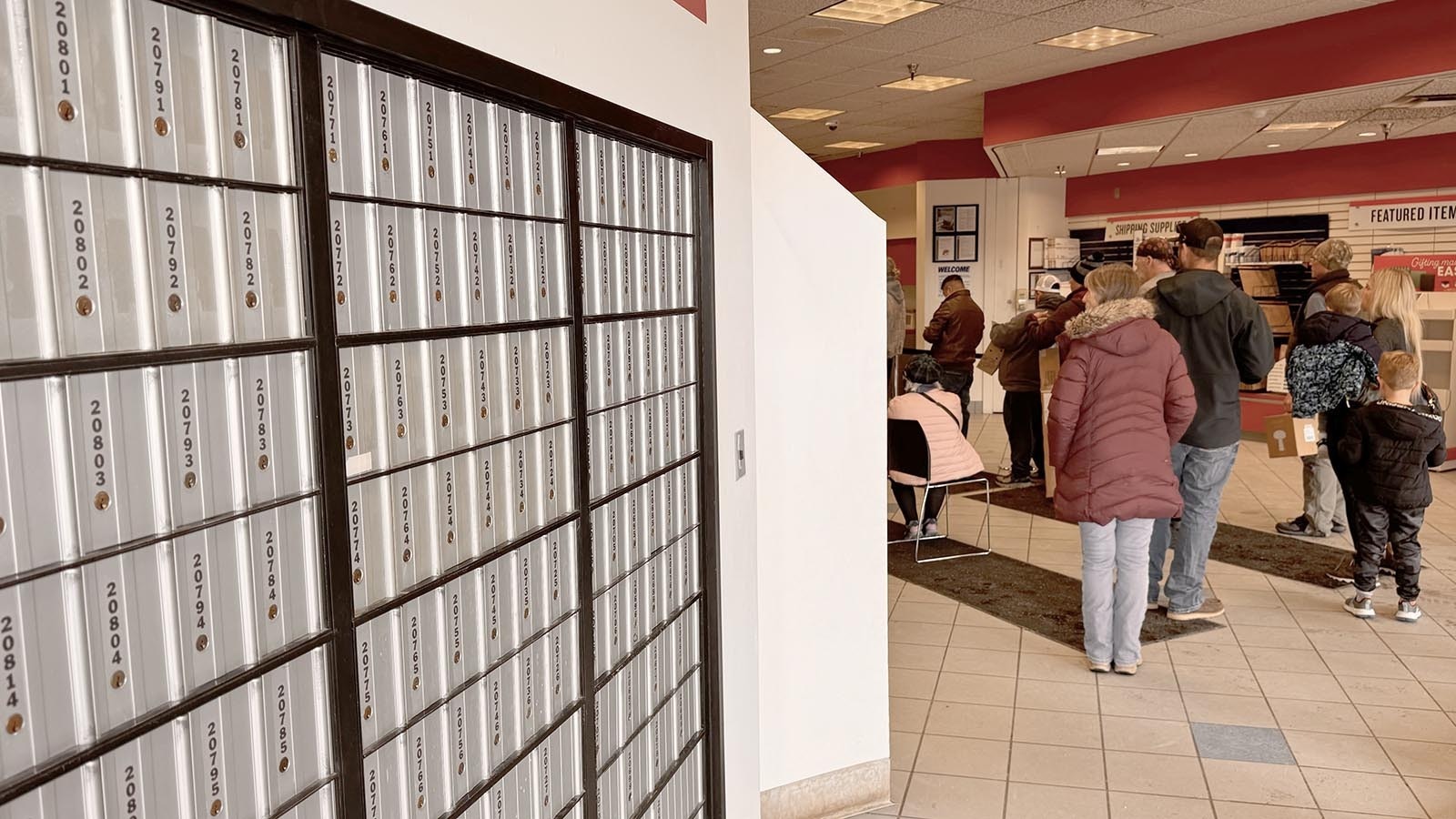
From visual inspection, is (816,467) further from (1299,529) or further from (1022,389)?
(1022,389)

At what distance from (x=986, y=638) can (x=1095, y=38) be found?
4.58 meters

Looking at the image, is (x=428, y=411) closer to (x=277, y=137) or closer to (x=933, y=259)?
(x=277, y=137)

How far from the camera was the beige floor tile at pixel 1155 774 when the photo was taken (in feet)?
11.1

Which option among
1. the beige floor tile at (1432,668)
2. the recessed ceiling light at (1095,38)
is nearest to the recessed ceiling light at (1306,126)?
the recessed ceiling light at (1095,38)

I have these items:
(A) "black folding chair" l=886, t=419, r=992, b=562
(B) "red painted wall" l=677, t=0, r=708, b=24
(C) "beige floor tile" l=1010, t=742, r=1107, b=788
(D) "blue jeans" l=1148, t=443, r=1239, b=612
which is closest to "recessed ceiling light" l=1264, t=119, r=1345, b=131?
(A) "black folding chair" l=886, t=419, r=992, b=562

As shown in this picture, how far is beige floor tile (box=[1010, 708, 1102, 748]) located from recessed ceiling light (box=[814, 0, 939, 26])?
170 inches

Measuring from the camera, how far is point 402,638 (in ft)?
5.11

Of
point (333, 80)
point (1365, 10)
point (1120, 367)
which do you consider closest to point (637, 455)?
point (333, 80)

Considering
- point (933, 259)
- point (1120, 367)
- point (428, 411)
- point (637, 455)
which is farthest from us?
point (933, 259)

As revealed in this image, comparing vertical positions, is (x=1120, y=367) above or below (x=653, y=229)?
below

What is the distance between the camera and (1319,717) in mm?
3918

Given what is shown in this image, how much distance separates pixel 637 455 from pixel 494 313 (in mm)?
652

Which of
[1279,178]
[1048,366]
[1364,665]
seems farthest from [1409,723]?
[1279,178]

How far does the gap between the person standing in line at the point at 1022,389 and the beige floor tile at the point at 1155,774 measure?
4432 mm
